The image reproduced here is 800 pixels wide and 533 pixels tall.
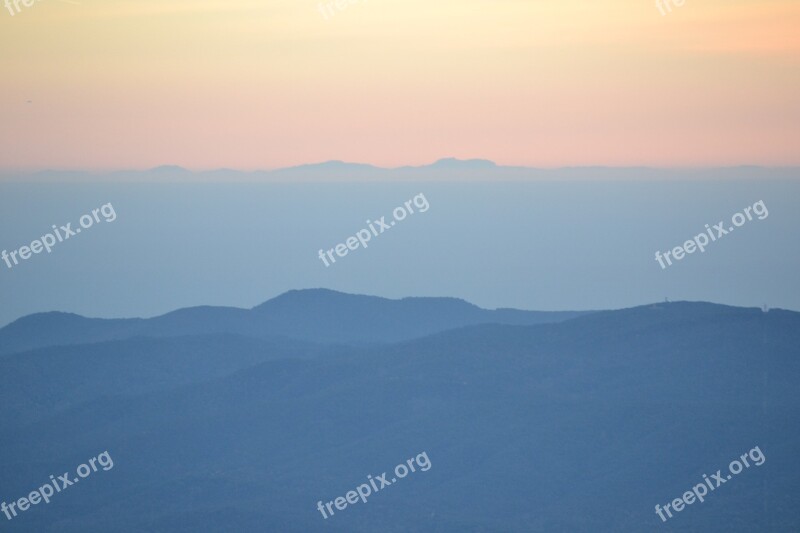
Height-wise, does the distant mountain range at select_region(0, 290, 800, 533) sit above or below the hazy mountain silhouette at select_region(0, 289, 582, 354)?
below

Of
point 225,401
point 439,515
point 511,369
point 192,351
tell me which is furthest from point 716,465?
point 192,351

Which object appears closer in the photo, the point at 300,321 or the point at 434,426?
the point at 434,426

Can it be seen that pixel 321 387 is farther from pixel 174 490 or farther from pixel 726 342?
pixel 726 342

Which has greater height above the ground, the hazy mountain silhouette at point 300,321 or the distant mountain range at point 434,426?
the hazy mountain silhouette at point 300,321

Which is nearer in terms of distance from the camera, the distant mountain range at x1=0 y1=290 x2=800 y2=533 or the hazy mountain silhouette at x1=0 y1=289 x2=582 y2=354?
the distant mountain range at x1=0 y1=290 x2=800 y2=533

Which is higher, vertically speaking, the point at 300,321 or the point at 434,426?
the point at 300,321
